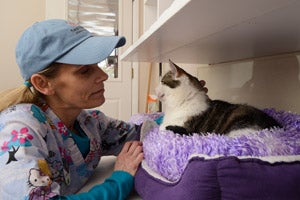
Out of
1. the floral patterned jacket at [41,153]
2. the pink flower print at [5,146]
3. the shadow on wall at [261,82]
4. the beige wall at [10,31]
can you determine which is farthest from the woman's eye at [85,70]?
the beige wall at [10,31]

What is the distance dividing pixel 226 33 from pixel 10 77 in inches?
89.5

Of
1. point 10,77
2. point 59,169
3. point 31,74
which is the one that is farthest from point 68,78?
point 10,77

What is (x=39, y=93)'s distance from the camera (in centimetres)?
72

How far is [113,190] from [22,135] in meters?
0.22

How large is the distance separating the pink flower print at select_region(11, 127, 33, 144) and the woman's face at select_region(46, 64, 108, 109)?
Result: 18cm

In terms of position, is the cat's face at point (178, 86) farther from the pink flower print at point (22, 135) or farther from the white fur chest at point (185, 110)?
the pink flower print at point (22, 135)

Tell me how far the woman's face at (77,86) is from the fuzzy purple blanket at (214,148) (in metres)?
0.23

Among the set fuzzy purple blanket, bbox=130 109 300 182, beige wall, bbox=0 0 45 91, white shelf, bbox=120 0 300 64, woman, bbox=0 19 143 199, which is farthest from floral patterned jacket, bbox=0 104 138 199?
beige wall, bbox=0 0 45 91

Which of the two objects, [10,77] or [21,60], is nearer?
[21,60]

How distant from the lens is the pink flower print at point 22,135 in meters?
0.50

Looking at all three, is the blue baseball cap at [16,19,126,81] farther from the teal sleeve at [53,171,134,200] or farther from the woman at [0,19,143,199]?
the teal sleeve at [53,171,134,200]

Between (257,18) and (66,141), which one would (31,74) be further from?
(257,18)

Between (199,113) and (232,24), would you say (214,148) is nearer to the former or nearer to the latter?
(232,24)

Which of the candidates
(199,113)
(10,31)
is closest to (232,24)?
(199,113)
